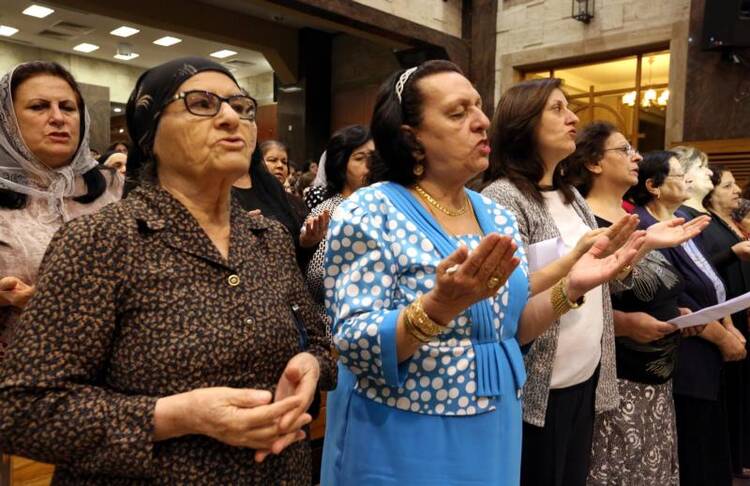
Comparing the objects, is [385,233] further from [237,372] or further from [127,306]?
[127,306]

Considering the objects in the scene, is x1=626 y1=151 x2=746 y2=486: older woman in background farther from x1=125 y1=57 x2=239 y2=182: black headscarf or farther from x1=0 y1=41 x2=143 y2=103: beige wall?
x1=0 y1=41 x2=143 y2=103: beige wall

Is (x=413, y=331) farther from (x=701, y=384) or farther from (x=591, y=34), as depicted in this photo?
(x=591, y=34)

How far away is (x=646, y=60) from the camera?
7234 mm

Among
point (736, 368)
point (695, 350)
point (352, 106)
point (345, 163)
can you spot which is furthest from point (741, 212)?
point (352, 106)

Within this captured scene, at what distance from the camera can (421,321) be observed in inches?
48.7

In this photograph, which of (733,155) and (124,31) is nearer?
(733,155)

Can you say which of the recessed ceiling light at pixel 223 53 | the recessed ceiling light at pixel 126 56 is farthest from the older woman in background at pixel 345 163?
the recessed ceiling light at pixel 126 56

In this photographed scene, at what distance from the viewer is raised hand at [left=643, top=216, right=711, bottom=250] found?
203 centimetres

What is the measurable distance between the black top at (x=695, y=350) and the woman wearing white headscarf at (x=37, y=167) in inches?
94.9

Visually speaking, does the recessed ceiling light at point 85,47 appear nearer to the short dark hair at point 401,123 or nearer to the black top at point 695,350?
the black top at point 695,350

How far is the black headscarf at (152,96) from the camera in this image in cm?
123

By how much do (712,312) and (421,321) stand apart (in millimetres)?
1650

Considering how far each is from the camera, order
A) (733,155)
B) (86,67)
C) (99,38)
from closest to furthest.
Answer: (733,155) < (99,38) < (86,67)

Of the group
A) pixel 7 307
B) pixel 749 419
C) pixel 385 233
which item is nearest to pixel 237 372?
pixel 385 233
